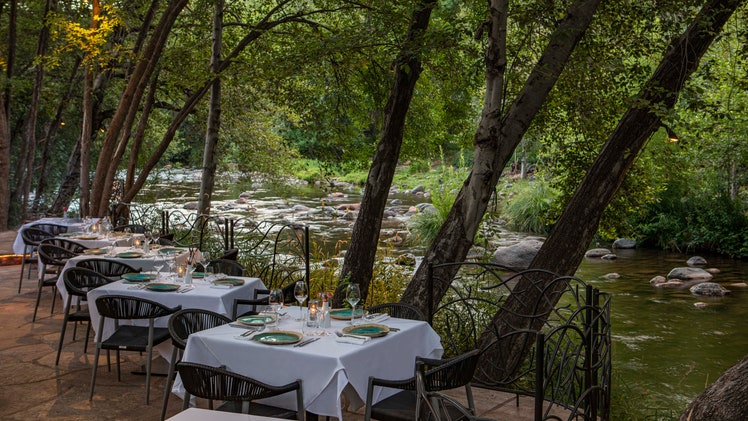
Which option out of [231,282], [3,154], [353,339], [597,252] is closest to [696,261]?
[597,252]

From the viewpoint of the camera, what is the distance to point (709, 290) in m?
13.3

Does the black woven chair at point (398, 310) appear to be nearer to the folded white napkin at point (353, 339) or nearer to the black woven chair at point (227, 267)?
the folded white napkin at point (353, 339)

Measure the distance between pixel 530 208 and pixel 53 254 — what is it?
1502 cm

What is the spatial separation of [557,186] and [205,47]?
297 inches

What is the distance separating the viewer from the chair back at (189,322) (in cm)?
457

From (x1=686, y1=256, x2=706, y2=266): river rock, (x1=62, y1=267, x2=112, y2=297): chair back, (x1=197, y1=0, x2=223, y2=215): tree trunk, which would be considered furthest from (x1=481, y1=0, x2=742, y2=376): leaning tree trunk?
(x1=686, y1=256, x2=706, y2=266): river rock

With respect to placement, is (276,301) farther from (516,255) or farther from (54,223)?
(516,255)

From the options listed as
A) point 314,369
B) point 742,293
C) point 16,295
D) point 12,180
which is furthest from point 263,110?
point 314,369

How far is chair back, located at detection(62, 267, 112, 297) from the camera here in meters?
6.06

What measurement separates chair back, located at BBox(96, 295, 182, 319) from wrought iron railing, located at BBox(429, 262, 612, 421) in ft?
6.60

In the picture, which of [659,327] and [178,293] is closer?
[178,293]

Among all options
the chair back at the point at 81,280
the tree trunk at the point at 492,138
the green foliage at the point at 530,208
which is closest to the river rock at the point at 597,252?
the green foliage at the point at 530,208

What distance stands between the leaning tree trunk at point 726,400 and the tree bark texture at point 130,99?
9030 mm

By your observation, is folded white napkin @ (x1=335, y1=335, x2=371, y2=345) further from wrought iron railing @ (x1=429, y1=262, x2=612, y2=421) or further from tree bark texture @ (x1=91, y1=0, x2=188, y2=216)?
tree bark texture @ (x1=91, y1=0, x2=188, y2=216)
